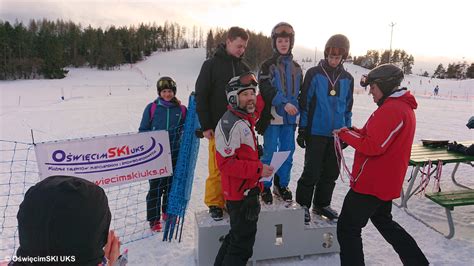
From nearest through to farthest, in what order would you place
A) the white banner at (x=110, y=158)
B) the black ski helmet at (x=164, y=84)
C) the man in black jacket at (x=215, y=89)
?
1. the white banner at (x=110, y=158)
2. the man in black jacket at (x=215, y=89)
3. the black ski helmet at (x=164, y=84)

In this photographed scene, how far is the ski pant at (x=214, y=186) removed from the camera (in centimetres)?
363

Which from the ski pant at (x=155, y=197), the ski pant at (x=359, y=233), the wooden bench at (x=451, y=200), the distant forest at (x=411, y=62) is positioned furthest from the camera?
the distant forest at (x=411, y=62)

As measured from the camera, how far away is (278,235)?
360cm

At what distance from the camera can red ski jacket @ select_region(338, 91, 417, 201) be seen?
2.79 m

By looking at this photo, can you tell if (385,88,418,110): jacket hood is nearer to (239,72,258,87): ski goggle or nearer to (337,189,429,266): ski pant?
(337,189,429,266): ski pant

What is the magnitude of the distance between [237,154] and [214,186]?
941 millimetres

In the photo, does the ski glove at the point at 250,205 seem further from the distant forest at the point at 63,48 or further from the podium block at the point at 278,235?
the distant forest at the point at 63,48

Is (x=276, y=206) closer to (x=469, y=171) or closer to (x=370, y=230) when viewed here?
(x=370, y=230)

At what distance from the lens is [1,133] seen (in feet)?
33.3

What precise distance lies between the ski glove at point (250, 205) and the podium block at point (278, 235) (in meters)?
0.60

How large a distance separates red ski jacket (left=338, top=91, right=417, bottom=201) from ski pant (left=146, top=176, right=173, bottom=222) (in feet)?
7.66

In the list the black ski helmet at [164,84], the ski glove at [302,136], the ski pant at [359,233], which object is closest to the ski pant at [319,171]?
the ski glove at [302,136]

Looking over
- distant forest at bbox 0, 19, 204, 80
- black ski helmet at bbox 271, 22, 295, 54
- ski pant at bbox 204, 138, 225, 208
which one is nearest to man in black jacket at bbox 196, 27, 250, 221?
ski pant at bbox 204, 138, 225, 208

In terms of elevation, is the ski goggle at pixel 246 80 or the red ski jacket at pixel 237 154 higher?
the ski goggle at pixel 246 80
